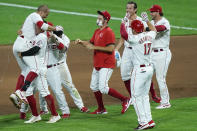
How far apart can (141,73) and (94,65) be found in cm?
183

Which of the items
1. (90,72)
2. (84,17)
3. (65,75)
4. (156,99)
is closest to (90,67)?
(90,72)

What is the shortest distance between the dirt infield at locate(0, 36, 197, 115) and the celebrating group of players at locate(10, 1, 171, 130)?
1.40 metres

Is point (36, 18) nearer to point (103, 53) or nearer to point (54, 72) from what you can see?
point (54, 72)

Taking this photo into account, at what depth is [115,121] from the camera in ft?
31.8

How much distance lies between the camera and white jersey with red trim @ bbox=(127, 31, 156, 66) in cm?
868

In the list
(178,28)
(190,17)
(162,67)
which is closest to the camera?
(162,67)

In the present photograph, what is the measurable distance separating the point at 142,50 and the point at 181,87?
4.61 m

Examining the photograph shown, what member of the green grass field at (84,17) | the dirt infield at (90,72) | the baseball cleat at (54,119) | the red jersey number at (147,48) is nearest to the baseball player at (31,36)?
the baseball cleat at (54,119)

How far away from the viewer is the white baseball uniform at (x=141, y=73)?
870 cm

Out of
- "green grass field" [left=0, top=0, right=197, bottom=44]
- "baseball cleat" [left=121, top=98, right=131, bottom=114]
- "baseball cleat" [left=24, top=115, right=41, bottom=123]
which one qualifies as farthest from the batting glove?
"green grass field" [left=0, top=0, right=197, bottom=44]

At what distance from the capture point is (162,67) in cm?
1054

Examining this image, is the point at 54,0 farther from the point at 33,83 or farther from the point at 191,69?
the point at 33,83

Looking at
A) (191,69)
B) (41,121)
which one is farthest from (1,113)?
(191,69)

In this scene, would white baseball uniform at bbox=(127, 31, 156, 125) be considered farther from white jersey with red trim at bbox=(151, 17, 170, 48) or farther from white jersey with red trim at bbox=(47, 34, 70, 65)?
white jersey with red trim at bbox=(47, 34, 70, 65)
